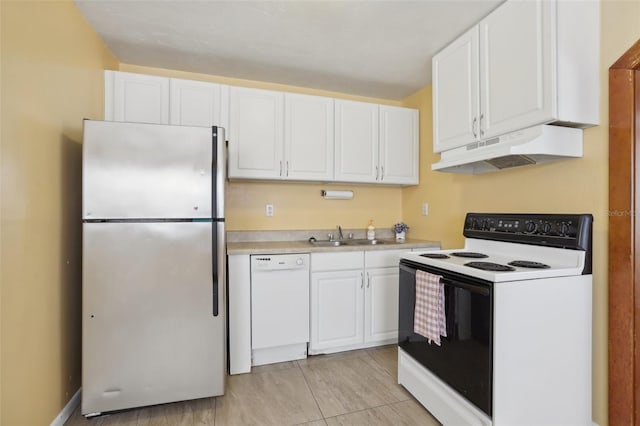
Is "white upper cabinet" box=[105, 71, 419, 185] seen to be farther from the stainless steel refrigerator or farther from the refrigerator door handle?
the refrigerator door handle

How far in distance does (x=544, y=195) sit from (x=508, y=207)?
27cm

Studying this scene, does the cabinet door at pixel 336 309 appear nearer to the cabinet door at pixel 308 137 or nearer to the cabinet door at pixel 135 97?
the cabinet door at pixel 308 137

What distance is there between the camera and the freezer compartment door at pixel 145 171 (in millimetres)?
Result: 1674

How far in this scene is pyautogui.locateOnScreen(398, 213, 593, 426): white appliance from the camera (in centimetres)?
134

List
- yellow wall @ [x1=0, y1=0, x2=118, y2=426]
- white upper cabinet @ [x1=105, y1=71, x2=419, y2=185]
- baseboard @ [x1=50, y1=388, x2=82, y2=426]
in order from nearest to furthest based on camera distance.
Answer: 1. yellow wall @ [x1=0, y1=0, x2=118, y2=426]
2. baseboard @ [x1=50, y1=388, x2=82, y2=426]
3. white upper cabinet @ [x1=105, y1=71, x2=419, y2=185]

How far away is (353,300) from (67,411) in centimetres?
191

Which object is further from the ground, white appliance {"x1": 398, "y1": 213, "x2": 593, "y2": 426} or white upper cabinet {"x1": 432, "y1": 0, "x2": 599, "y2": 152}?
white upper cabinet {"x1": 432, "y1": 0, "x2": 599, "y2": 152}

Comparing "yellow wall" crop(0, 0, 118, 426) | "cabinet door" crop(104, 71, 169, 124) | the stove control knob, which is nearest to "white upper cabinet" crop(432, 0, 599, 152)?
the stove control knob

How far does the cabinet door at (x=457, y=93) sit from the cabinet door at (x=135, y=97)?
2.05 meters

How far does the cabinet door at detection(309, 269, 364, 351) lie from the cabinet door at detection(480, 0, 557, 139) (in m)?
1.44

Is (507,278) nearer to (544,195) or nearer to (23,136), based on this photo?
(544,195)

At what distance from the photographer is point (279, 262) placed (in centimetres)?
229

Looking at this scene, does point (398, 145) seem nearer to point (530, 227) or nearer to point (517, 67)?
point (517, 67)

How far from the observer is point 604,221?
1.48m
